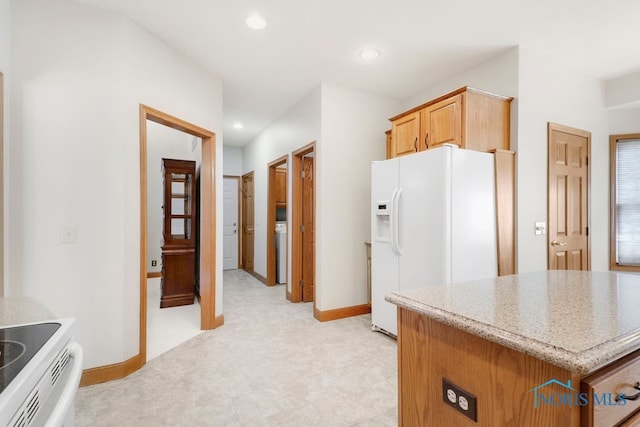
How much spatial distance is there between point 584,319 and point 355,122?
319 cm

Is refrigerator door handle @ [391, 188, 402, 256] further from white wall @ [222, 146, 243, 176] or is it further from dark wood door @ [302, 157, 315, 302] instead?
white wall @ [222, 146, 243, 176]

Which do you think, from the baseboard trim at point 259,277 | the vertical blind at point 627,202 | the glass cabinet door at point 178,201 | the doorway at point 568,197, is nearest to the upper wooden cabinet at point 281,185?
the baseboard trim at point 259,277

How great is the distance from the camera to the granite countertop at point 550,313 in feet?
2.29

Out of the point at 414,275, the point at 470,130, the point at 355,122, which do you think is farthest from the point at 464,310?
the point at 355,122

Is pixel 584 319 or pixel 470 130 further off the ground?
pixel 470 130

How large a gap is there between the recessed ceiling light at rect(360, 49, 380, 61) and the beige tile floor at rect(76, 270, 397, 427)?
2.72 metres

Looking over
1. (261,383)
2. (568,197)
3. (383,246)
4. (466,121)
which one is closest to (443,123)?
(466,121)

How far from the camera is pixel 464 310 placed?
3.16ft

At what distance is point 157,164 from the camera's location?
19.3 ft

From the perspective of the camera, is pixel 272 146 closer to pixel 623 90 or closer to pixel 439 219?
pixel 439 219

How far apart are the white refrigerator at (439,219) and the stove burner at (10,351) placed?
238cm

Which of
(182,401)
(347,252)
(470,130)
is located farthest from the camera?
(347,252)

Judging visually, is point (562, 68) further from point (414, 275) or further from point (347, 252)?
point (347, 252)

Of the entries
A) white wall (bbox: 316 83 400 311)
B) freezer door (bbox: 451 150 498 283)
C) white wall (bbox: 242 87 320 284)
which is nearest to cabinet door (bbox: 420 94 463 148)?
freezer door (bbox: 451 150 498 283)
